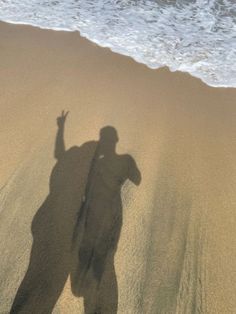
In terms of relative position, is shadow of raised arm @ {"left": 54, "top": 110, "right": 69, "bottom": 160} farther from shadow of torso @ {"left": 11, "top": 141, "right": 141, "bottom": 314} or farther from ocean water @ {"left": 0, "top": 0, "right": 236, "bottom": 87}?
ocean water @ {"left": 0, "top": 0, "right": 236, "bottom": 87}

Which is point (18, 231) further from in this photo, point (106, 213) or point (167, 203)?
point (167, 203)

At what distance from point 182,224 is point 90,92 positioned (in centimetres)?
254

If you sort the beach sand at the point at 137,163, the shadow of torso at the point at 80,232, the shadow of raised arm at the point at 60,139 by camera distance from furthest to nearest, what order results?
the shadow of raised arm at the point at 60,139 → the beach sand at the point at 137,163 → the shadow of torso at the point at 80,232

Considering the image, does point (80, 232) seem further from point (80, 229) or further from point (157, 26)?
point (157, 26)

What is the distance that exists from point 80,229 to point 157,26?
4.91m

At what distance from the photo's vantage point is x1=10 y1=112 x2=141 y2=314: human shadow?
3.49 metres

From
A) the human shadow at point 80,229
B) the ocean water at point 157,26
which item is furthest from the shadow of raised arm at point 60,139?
the ocean water at point 157,26

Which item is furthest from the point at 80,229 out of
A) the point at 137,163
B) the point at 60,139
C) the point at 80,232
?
the point at 60,139

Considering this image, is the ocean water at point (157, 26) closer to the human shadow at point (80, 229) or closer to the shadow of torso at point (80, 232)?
the human shadow at point (80, 229)

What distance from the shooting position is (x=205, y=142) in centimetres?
511

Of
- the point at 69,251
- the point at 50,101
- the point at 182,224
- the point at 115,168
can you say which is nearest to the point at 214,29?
the point at 50,101

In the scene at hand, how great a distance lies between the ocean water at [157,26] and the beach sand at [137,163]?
0.35 m

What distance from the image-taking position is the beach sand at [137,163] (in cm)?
362

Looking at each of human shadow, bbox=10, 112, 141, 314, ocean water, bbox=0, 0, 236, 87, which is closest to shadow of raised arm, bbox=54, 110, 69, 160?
human shadow, bbox=10, 112, 141, 314
